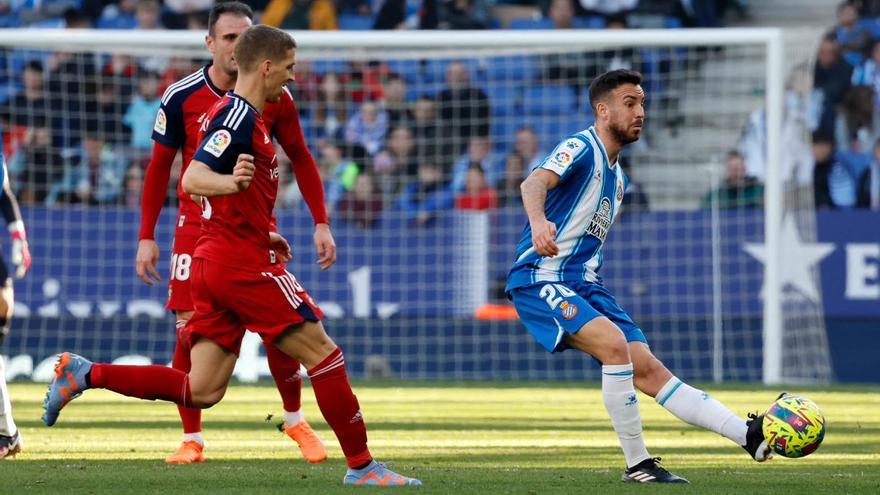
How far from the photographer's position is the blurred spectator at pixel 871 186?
54.7 ft

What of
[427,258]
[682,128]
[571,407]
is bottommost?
[571,407]

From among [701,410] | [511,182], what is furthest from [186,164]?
[511,182]

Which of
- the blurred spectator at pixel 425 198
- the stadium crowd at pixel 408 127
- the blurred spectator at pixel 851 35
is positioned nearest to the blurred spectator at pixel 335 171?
the stadium crowd at pixel 408 127

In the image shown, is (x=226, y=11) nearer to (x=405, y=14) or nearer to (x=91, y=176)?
(x=91, y=176)

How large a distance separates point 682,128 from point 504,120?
230 cm

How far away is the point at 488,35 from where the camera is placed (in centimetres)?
1472

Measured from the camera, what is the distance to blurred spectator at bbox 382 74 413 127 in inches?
668

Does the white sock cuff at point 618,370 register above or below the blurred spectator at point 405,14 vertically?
below

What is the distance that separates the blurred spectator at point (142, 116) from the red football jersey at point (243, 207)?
10.4m

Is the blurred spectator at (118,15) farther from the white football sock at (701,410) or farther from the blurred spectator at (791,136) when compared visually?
the white football sock at (701,410)

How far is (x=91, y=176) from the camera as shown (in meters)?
16.3

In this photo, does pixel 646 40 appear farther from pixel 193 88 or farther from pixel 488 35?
pixel 193 88

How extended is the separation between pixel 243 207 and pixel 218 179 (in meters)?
0.40

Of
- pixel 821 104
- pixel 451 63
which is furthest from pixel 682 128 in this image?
pixel 451 63
